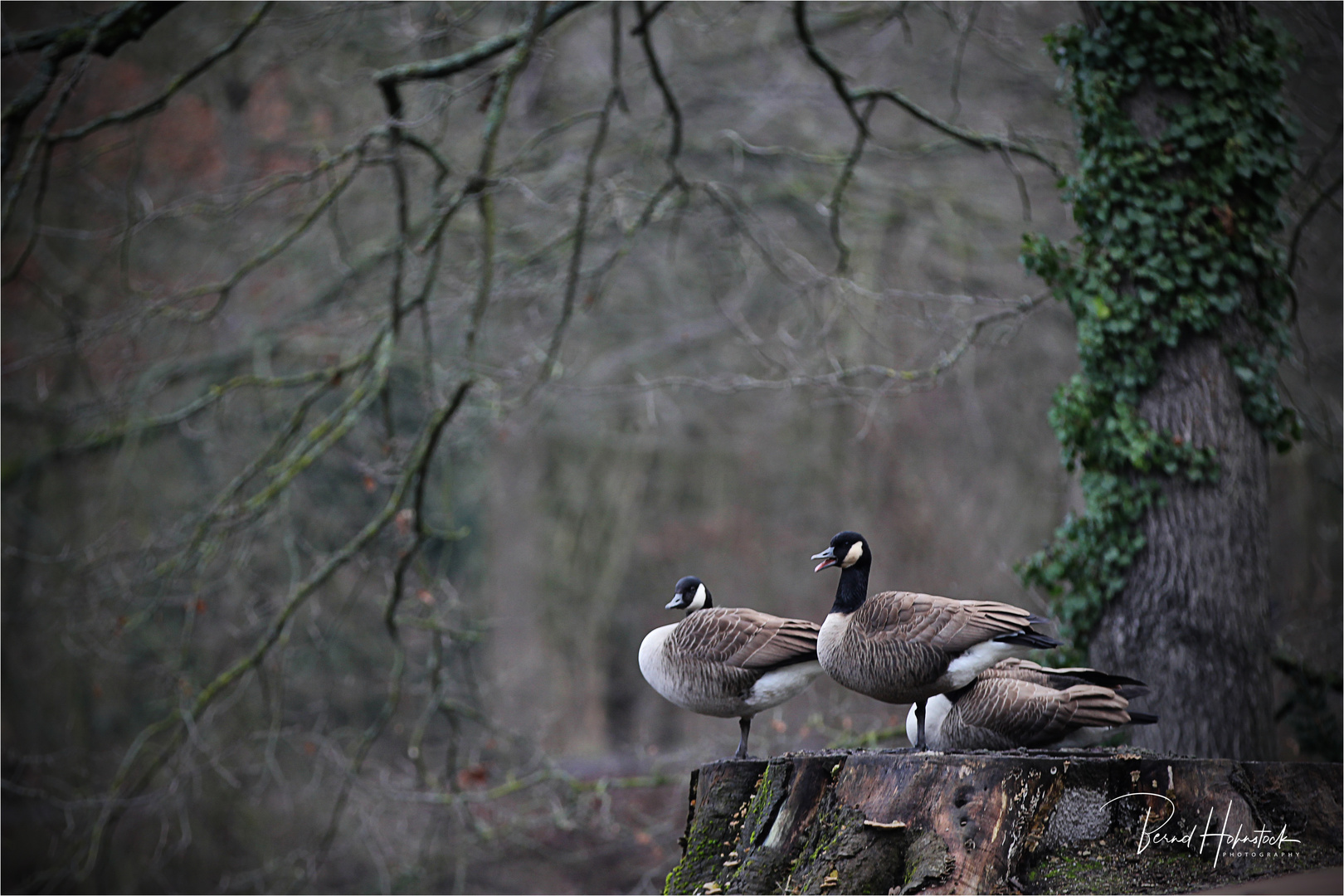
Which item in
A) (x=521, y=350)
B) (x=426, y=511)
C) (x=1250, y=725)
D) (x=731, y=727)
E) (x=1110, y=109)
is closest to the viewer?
(x=1250, y=725)

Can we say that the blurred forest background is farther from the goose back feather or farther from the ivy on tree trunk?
the goose back feather

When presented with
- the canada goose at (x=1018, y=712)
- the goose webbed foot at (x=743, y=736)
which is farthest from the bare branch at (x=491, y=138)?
the canada goose at (x=1018, y=712)

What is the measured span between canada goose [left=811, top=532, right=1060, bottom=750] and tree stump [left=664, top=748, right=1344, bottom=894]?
0.23 m

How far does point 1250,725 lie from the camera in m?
4.87

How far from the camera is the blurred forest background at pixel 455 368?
20.0ft

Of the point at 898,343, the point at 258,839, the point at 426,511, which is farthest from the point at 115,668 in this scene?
the point at 898,343

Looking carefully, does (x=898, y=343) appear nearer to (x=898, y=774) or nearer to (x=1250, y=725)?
(x=1250, y=725)

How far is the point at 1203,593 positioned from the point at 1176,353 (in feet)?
3.86

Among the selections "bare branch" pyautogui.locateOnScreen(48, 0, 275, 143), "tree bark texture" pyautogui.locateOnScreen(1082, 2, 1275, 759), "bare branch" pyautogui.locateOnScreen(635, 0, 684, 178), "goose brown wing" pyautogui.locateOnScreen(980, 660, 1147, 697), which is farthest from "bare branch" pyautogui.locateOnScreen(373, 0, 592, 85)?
"goose brown wing" pyautogui.locateOnScreen(980, 660, 1147, 697)

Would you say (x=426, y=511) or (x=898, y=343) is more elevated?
(x=898, y=343)

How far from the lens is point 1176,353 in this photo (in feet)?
16.9

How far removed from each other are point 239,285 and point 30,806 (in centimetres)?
514

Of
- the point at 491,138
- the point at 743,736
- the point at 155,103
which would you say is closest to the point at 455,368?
the point at 491,138

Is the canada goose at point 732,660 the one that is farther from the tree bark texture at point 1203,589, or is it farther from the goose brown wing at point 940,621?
the tree bark texture at point 1203,589
